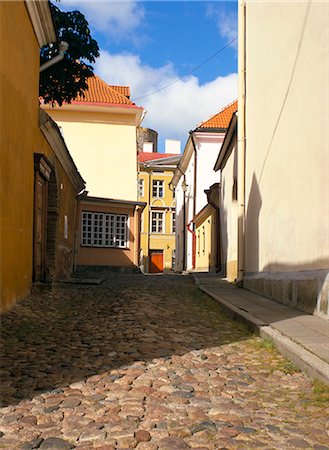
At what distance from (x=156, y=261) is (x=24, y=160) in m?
37.0

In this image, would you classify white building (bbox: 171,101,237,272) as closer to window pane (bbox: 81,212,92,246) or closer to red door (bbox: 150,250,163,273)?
window pane (bbox: 81,212,92,246)


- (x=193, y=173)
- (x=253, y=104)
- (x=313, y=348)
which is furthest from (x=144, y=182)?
(x=313, y=348)

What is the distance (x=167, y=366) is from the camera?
4.65 m

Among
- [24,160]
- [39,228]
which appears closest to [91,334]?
[24,160]

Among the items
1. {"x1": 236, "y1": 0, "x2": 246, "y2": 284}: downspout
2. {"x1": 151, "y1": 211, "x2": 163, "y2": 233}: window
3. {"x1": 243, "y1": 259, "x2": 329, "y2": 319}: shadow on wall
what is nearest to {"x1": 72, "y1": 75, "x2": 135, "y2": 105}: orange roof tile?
{"x1": 236, "y1": 0, "x2": 246, "y2": 284}: downspout

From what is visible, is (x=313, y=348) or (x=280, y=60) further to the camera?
(x=280, y=60)

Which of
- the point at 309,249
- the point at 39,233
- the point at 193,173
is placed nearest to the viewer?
the point at 309,249

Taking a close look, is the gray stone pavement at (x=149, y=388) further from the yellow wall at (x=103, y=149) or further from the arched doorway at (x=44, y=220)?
the yellow wall at (x=103, y=149)

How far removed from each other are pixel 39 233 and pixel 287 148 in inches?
186

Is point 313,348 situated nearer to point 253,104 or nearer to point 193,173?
point 253,104

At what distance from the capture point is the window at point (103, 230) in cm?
2100

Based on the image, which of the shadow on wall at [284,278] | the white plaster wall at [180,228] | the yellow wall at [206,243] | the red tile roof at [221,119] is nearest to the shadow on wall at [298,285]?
the shadow on wall at [284,278]

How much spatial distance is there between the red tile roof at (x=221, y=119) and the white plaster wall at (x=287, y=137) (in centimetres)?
1389

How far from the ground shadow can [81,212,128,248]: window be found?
1145cm
